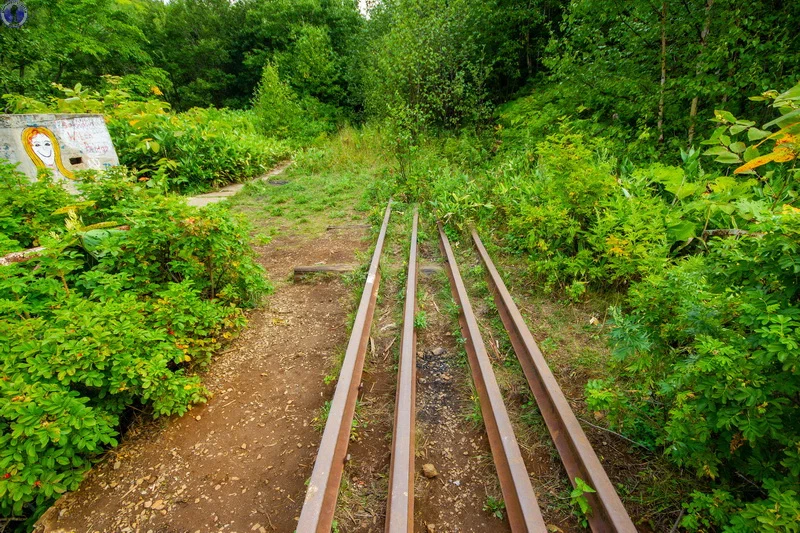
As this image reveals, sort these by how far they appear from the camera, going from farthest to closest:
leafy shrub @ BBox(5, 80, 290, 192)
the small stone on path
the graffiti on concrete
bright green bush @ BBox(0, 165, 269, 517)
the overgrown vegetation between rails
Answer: leafy shrub @ BBox(5, 80, 290, 192)
the graffiti on concrete
the small stone on path
bright green bush @ BBox(0, 165, 269, 517)
the overgrown vegetation between rails

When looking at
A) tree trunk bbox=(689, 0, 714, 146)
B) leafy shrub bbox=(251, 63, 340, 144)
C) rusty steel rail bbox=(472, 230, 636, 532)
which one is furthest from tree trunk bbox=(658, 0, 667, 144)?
leafy shrub bbox=(251, 63, 340, 144)

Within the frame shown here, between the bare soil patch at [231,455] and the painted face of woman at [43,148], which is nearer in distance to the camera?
the bare soil patch at [231,455]

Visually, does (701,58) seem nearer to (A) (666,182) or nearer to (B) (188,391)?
(A) (666,182)

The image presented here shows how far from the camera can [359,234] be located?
5.99m

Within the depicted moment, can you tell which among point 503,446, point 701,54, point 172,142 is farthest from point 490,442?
point 172,142

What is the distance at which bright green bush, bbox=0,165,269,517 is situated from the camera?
1.88 meters

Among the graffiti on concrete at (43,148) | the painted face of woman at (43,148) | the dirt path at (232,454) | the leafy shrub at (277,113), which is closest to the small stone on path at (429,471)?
the dirt path at (232,454)

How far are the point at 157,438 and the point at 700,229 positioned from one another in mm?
4877

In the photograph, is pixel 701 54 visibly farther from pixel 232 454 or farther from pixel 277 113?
pixel 277 113

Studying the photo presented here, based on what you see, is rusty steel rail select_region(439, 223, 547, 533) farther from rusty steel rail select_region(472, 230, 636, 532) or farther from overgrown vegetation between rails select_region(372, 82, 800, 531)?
overgrown vegetation between rails select_region(372, 82, 800, 531)

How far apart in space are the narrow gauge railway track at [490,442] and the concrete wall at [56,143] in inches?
185

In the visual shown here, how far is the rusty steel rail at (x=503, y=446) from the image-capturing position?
1.72m

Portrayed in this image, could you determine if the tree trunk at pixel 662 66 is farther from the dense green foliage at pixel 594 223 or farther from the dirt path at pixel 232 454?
the dirt path at pixel 232 454

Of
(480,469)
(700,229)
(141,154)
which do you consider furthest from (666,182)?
(141,154)
